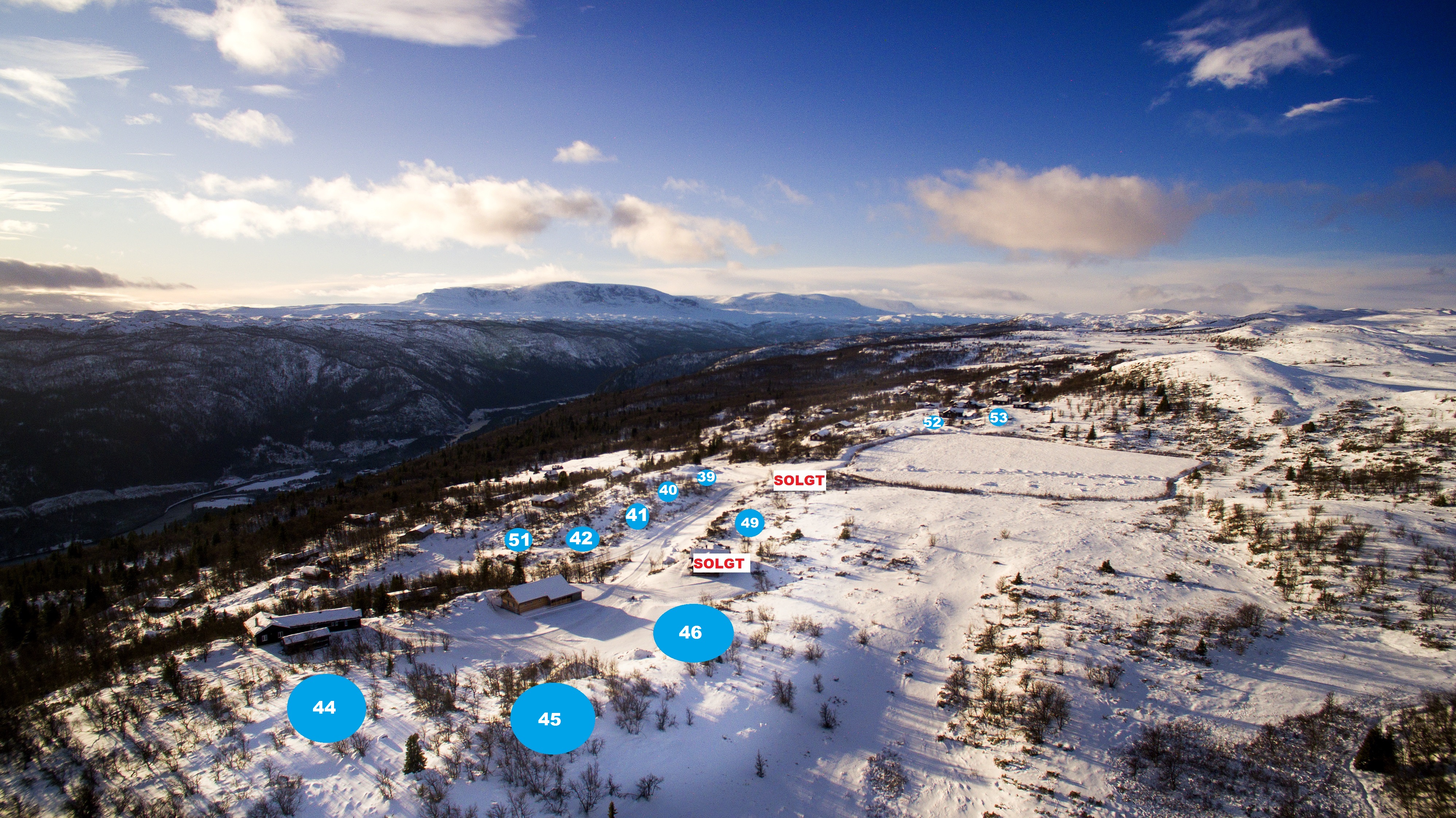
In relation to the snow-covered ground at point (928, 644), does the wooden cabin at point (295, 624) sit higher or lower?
lower

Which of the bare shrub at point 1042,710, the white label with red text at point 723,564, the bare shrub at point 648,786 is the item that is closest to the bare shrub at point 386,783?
the bare shrub at point 648,786

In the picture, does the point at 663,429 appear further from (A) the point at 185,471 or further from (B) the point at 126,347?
(B) the point at 126,347

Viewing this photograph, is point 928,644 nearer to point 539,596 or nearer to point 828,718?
point 828,718

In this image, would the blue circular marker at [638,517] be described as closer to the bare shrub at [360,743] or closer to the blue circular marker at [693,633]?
the blue circular marker at [693,633]

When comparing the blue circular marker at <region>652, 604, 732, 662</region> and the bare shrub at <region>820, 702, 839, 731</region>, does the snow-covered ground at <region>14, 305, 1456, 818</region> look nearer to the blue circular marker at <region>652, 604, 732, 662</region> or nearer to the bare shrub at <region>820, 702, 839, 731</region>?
the bare shrub at <region>820, 702, 839, 731</region>

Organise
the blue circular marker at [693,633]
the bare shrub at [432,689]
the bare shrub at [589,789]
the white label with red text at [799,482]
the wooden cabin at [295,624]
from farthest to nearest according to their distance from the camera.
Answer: the white label with red text at [799,482] → the wooden cabin at [295,624] → the blue circular marker at [693,633] → the bare shrub at [432,689] → the bare shrub at [589,789]

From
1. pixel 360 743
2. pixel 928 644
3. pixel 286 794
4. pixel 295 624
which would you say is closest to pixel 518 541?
pixel 295 624
